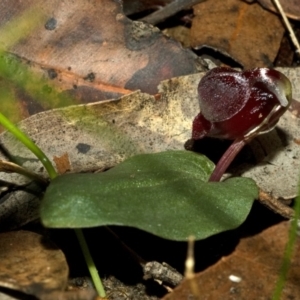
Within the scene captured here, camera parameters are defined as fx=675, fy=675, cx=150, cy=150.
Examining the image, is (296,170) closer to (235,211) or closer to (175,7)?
(235,211)

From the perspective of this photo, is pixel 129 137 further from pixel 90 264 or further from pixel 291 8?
pixel 291 8

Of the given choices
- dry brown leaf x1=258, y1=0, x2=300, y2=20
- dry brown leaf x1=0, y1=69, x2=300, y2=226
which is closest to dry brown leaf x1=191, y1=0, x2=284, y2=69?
dry brown leaf x1=258, y1=0, x2=300, y2=20

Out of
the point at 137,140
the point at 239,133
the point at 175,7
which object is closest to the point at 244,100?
Answer: the point at 239,133

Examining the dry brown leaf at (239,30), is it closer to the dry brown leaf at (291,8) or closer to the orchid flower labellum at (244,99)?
the dry brown leaf at (291,8)

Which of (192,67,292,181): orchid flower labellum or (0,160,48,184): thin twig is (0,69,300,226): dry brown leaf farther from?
(192,67,292,181): orchid flower labellum

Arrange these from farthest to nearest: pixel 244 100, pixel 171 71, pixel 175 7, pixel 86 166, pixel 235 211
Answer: pixel 175 7 → pixel 171 71 → pixel 86 166 → pixel 244 100 → pixel 235 211

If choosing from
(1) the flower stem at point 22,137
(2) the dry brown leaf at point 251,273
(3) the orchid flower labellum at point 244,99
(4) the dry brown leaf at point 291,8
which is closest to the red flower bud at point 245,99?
(3) the orchid flower labellum at point 244,99
